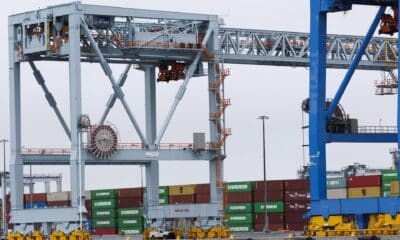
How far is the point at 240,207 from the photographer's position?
330 ft

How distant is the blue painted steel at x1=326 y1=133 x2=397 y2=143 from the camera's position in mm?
67812

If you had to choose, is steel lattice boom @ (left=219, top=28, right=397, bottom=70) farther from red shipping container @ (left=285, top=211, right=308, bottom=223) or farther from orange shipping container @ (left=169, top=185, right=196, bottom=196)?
orange shipping container @ (left=169, top=185, right=196, bottom=196)

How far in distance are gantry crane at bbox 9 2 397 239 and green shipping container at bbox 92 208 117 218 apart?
1117 inches

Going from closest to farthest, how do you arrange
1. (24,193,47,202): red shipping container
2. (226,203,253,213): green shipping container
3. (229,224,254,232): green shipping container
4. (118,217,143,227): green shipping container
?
(229,224,254,232): green shipping container
(226,203,253,213): green shipping container
(118,217,143,227): green shipping container
(24,193,47,202): red shipping container

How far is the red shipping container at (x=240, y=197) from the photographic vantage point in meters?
99.9

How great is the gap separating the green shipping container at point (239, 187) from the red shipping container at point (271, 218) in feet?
6.66

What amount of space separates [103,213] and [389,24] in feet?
148

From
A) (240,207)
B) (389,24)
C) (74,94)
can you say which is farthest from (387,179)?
(74,94)

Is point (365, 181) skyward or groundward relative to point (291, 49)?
groundward

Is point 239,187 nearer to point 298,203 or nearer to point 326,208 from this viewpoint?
point 298,203

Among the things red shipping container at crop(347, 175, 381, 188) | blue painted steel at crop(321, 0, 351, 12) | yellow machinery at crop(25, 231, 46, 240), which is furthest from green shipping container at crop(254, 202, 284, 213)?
blue painted steel at crop(321, 0, 351, 12)

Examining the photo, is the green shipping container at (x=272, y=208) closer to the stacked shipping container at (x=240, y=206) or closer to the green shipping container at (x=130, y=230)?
the stacked shipping container at (x=240, y=206)

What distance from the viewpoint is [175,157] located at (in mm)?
76000

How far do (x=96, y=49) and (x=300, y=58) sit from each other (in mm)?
14946
